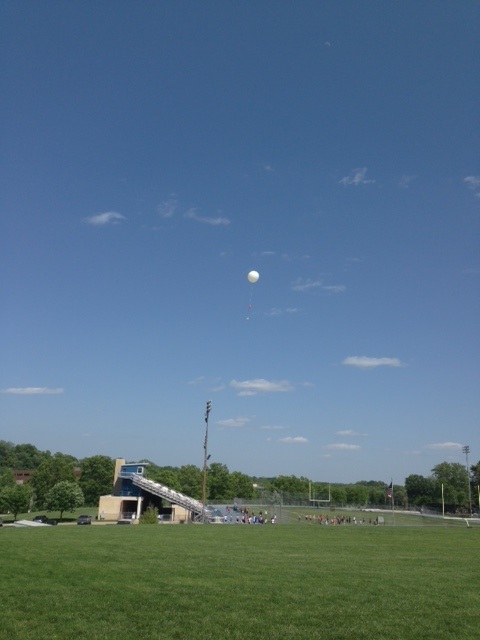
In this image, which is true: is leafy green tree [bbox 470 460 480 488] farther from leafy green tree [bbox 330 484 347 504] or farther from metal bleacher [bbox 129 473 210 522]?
metal bleacher [bbox 129 473 210 522]

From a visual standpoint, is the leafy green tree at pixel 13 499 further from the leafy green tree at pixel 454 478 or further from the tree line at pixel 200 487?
the leafy green tree at pixel 454 478

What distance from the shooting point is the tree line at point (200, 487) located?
7275 centimetres

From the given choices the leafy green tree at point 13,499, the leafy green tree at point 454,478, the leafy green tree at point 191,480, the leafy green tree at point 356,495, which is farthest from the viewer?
the leafy green tree at point 356,495

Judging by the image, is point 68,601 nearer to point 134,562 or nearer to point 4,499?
point 134,562

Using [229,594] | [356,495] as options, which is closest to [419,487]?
[356,495]

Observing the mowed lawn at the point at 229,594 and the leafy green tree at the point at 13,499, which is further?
the leafy green tree at the point at 13,499

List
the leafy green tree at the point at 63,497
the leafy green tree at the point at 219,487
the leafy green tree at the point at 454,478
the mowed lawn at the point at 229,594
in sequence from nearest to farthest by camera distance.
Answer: the mowed lawn at the point at 229,594 → the leafy green tree at the point at 63,497 → the leafy green tree at the point at 219,487 → the leafy green tree at the point at 454,478

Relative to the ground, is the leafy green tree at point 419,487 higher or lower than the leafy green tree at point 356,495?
higher

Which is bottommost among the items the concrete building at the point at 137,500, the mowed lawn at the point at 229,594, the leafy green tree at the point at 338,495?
the leafy green tree at the point at 338,495

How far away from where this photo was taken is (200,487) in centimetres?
11538

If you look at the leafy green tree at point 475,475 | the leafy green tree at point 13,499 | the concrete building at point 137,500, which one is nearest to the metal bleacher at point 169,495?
the concrete building at point 137,500

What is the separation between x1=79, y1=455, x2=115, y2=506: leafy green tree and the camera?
105 m

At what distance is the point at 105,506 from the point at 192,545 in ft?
164

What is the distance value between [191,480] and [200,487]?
2539 millimetres
